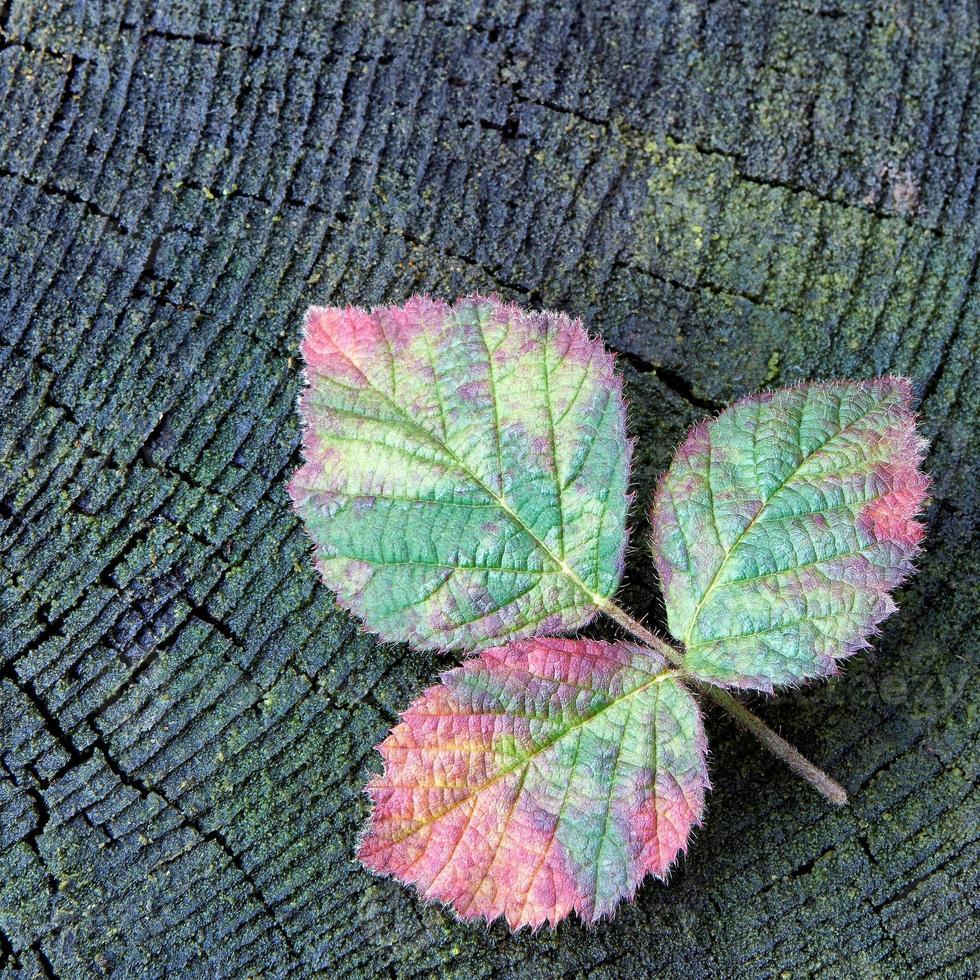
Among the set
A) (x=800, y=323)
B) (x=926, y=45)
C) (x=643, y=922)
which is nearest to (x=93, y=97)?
(x=800, y=323)

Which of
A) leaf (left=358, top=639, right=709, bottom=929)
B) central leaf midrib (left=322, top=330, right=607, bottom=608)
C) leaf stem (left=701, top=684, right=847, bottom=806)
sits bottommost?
leaf (left=358, top=639, right=709, bottom=929)

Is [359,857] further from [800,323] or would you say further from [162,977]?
[800,323]

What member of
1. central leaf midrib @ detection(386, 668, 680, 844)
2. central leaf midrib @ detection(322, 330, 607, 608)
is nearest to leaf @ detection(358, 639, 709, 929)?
central leaf midrib @ detection(386, 668, 680, 844)

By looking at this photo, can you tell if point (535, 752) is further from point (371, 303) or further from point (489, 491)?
point (371, 303)

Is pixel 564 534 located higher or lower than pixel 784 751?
higher

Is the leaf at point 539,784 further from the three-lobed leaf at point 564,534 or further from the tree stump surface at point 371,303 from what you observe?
the tree stump surface at point 371,303

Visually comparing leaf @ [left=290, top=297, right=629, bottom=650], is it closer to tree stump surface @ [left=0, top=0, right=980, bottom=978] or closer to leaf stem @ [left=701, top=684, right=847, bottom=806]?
tree stump surface @ [left=0, top=0, right=980, bottom=978]

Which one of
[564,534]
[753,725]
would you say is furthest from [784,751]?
[564,534]
